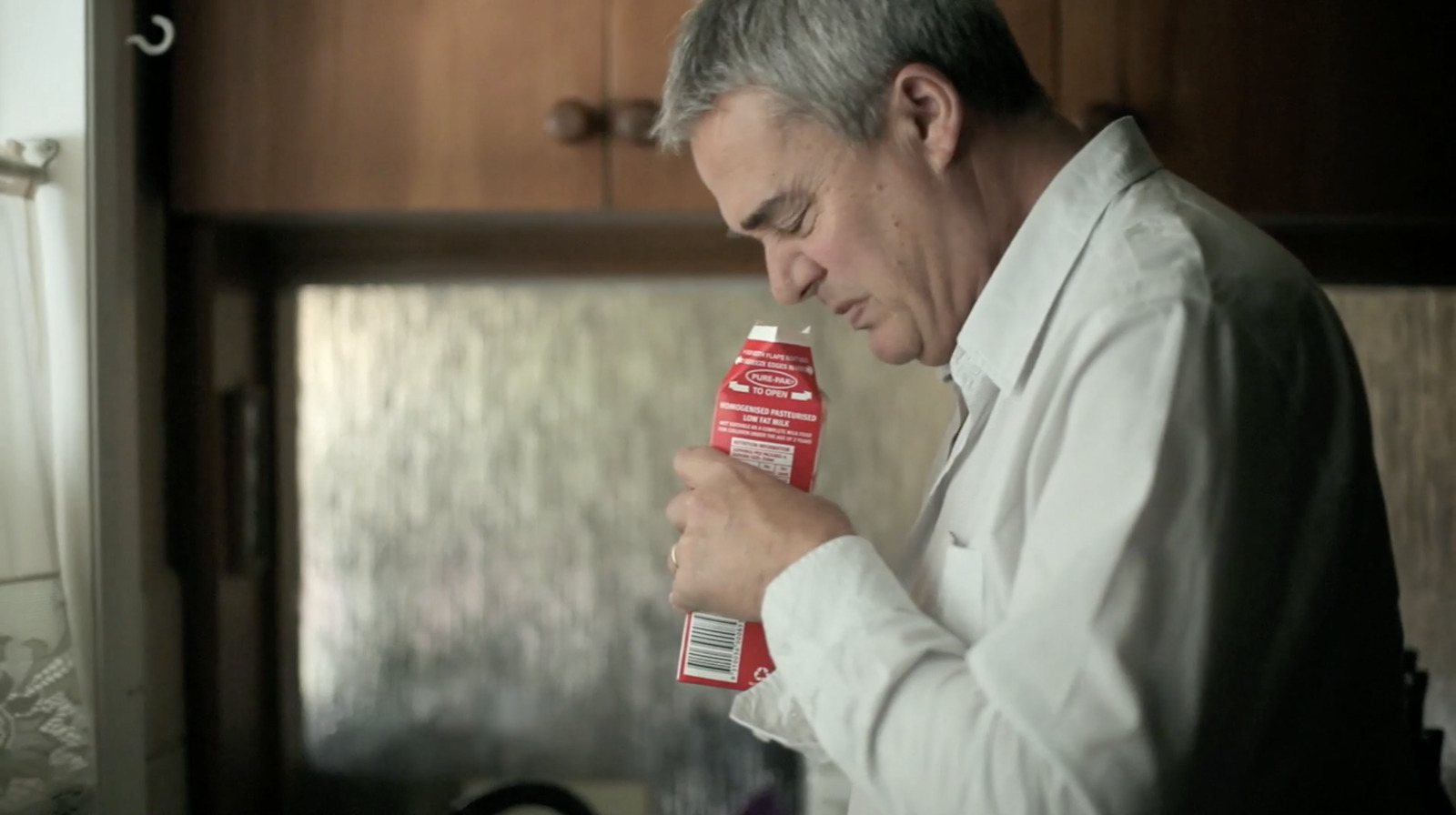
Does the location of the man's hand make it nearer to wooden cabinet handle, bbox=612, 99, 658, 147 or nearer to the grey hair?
the grey hair

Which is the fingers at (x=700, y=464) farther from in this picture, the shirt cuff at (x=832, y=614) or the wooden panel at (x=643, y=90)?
the wooden panel at (x=643, y=90)

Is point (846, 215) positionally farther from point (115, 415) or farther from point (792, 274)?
point (115, 415)

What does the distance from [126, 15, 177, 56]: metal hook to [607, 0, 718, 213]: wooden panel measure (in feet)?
1.24

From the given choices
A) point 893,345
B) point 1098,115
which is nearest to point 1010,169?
point 893,345

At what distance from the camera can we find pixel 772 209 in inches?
26.3

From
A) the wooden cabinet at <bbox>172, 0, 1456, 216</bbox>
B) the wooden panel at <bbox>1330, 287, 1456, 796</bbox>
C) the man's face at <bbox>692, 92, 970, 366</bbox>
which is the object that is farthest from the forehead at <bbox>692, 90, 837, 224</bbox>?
the wooden panel at <bbox>1330, 287, 1456, 796</bbox>

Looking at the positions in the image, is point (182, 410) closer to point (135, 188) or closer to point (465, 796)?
point (135, 188)

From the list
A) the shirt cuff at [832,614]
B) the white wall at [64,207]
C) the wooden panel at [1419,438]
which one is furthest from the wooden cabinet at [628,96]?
the shirt cuff at [832,614]

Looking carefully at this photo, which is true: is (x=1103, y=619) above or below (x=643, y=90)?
below

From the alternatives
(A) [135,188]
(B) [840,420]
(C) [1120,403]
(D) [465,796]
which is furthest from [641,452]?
(C) [1120,403]

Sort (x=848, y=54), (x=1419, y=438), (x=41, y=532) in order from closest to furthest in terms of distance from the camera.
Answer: (x=848, y=54) → (x=41, y=532) → (x=1419, y=438)

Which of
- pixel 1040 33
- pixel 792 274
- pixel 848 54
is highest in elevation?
pixel 1040 33

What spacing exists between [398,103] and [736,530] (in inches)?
22.4

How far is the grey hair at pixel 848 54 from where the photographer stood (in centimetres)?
61
